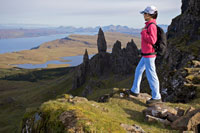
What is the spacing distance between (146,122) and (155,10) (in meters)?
8.37

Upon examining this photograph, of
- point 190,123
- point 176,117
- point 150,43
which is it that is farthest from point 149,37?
point 190,123

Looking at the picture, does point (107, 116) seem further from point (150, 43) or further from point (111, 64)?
point (111, 64)

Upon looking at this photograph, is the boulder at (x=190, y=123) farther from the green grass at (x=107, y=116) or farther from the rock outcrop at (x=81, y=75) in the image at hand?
the rock outcrop at (x=81, y=75)

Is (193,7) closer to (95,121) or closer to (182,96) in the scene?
(182,96)

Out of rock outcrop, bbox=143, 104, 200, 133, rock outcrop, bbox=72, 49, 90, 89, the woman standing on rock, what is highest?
the woman standing on rock

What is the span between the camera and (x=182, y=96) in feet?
67.5

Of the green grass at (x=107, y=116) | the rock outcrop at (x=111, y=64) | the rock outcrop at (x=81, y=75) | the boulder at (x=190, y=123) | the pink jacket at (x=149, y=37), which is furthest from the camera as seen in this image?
the rock outcrop at (x=81, y=75)

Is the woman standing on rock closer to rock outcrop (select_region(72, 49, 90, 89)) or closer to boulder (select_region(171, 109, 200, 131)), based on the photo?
boulder (select_region(171, 109, 200, 131))

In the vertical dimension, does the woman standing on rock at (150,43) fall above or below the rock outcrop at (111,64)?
above

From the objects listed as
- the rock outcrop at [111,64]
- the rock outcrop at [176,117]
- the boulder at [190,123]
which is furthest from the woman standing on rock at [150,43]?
the rock outcrop at [111,64]

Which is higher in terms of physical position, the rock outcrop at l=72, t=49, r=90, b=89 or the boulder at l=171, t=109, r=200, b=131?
the boulder at l=171, t=109, r=200, b=131

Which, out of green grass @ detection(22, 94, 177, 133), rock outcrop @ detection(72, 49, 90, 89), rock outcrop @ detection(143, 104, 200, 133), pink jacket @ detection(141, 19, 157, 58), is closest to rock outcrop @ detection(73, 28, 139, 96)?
rock outcrop @ detection(72, 49, 90, 89)

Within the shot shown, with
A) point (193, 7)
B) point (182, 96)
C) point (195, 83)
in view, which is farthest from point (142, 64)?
point (193, 7)

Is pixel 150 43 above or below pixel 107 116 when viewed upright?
above
